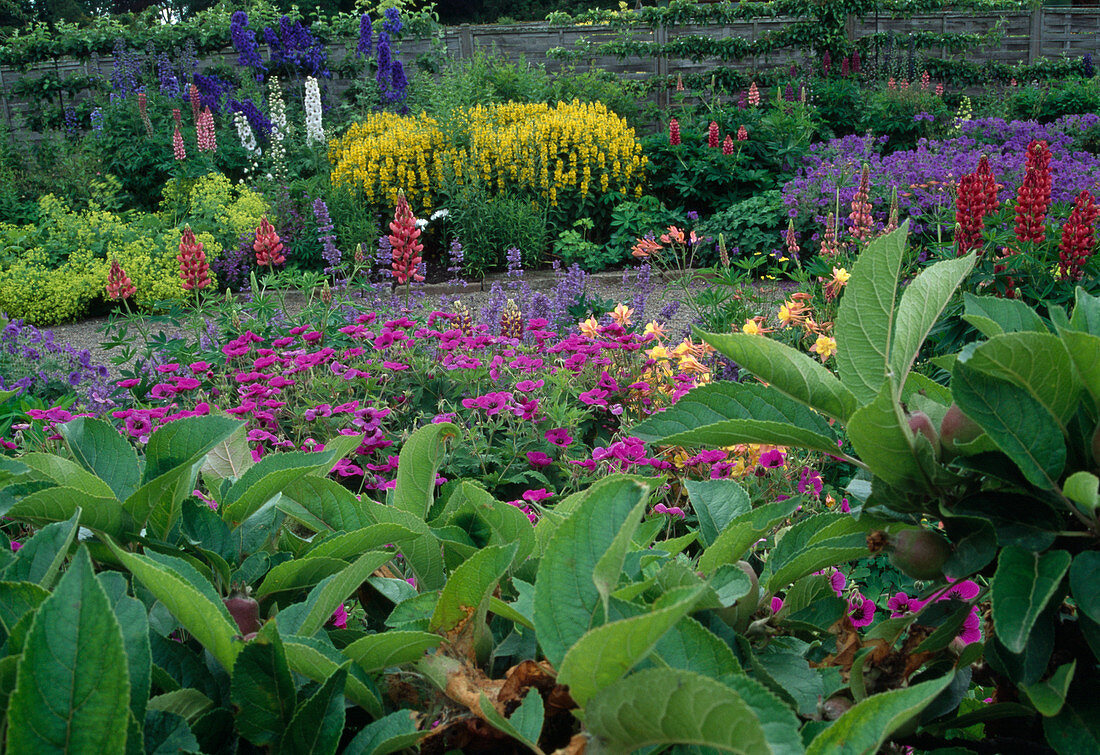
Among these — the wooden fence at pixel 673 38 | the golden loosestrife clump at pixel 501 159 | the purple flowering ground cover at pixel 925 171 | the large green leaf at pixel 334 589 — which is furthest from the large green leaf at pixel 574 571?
the wooden fence at pixel 673 38

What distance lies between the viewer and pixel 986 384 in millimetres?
614

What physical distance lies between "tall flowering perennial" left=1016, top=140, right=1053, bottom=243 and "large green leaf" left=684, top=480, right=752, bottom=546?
11.3 feet

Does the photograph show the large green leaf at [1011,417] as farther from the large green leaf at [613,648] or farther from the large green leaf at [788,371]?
the large green leaf at [613,648]

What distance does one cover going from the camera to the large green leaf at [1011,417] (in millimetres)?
613

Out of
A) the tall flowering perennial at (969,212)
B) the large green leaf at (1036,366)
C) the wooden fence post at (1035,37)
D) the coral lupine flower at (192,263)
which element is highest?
the wooden fence post at (1035,37)

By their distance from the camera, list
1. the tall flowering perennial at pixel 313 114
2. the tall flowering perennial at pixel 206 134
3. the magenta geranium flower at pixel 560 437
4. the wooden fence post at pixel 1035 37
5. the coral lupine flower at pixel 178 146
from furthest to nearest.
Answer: the wooden fence post at pixel 1035 37 → the tall flowering perennial at pixel 313 114 → the tall flowering perennial at pixel 206 134 → the coral lupine flower at pixel 178 146 → the magenta geranium flower at pixel 560 437

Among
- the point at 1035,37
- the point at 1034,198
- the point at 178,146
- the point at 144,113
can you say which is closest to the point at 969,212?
the point at 1034,198

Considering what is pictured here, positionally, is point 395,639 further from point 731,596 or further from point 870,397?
point 870,397

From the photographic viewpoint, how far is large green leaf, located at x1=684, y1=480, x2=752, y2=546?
0.85 meters

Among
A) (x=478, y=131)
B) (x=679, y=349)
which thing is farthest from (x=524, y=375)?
(x=478, y=131)

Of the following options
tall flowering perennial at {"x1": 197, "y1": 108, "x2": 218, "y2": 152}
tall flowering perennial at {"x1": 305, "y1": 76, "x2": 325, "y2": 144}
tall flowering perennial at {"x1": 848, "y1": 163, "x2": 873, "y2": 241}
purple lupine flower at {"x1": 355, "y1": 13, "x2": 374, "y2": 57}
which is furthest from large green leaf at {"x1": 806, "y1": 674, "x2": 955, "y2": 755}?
purple lupine flower at {"x1": 355, "y1": 13, "x2": 374, "y2": 57}

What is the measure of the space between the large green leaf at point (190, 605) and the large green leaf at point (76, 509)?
153 millimetres

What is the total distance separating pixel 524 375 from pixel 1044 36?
14.8 metres

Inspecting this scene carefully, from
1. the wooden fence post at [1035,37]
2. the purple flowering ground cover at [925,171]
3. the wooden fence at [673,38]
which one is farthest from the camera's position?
the wooden fence post at [1035,37]
